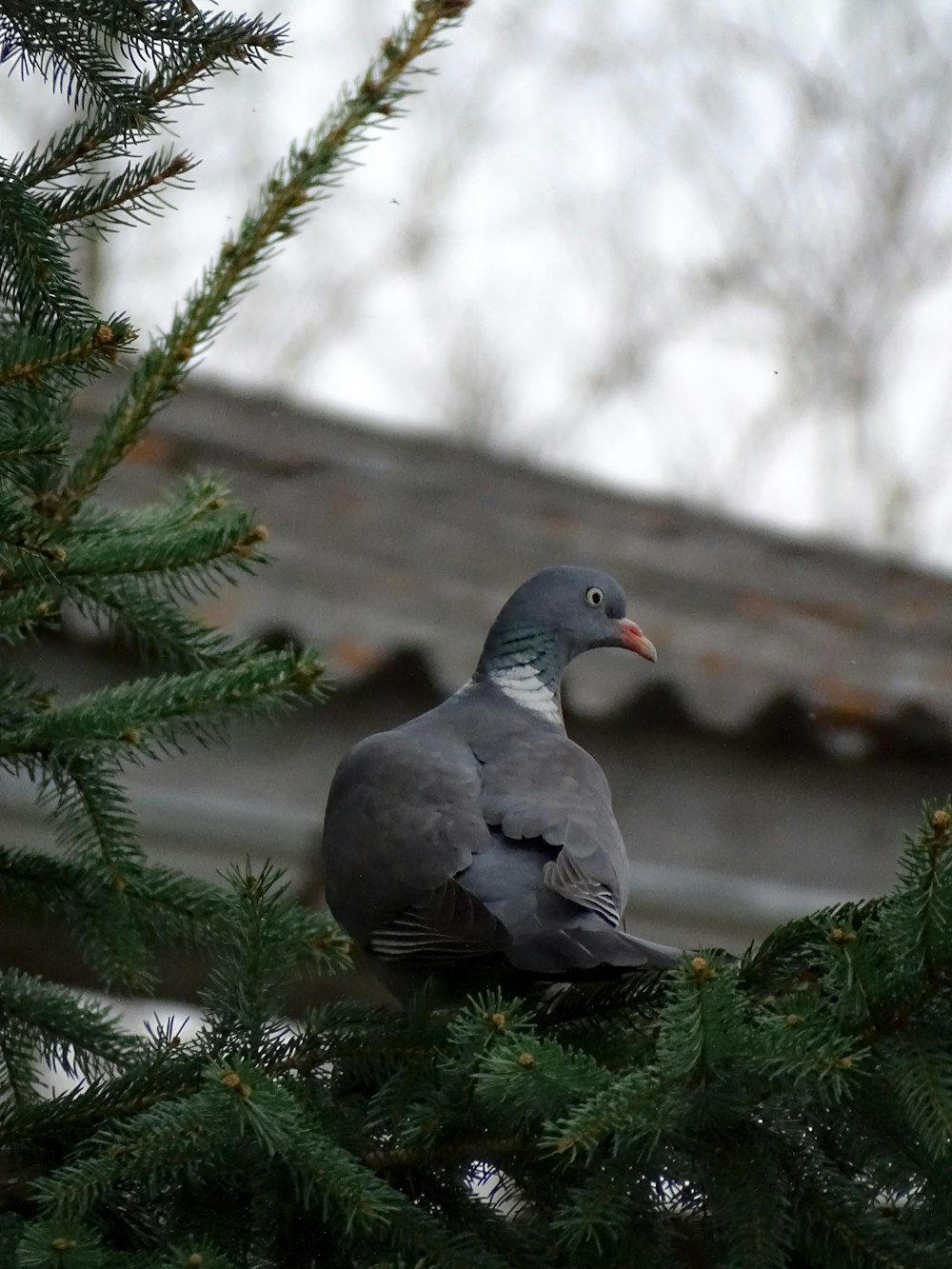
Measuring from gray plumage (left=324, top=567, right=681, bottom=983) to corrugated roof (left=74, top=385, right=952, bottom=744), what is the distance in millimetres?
1031

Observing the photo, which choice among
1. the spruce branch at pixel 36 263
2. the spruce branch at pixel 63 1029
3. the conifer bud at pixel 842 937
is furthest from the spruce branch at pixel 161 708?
the conifer bud at pixel 842 937

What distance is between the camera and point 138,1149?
117 centimetres

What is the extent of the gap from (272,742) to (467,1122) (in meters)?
1.76

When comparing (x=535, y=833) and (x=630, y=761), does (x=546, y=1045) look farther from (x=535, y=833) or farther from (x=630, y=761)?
(x=630, y=761)

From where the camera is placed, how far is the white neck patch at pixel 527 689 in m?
2.19

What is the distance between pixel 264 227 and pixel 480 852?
0.67 m

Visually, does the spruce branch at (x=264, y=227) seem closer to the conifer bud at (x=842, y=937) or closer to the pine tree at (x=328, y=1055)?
the pine tree at (x=328, y=1055)

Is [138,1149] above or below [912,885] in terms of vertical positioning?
below

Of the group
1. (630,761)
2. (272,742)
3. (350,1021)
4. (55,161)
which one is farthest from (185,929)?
(630,761)

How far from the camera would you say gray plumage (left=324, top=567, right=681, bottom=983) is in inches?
60.4

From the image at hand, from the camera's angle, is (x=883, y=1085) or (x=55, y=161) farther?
(x=55, y=161)

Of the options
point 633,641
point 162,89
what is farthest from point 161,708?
point 633,641

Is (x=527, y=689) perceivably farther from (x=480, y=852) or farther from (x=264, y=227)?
(x=264, y=227)

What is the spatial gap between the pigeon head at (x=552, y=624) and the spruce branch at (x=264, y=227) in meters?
0.80
